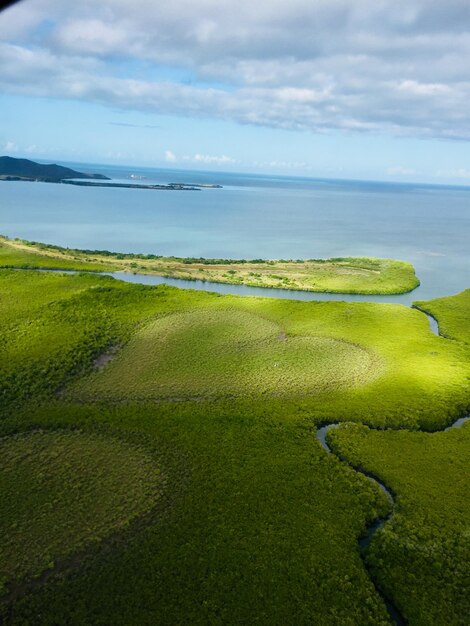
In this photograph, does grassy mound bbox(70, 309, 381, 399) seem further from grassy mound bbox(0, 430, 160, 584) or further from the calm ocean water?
the calm ocean water

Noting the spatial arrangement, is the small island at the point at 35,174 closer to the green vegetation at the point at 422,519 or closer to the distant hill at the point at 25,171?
the distant hill at the point at 25,171

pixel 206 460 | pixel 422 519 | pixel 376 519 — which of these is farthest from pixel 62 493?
pixel 422 519

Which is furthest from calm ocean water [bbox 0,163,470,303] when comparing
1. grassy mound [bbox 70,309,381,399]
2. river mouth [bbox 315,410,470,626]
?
river mouth [bbox 315,410,470,626]

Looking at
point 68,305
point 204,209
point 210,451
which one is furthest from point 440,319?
point 204,209

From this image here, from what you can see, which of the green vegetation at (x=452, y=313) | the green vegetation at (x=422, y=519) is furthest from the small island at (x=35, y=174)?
the green vegetation at (x=422, y=519)

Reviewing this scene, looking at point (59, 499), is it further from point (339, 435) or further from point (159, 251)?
point (159, 251)

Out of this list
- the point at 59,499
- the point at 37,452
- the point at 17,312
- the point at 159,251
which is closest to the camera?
the point at 59,499

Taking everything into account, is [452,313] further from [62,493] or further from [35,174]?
[35,174]
